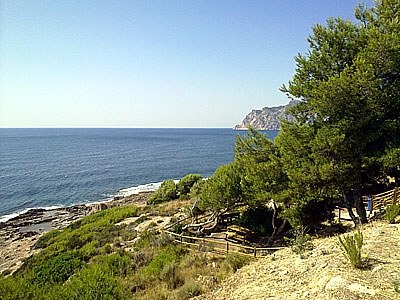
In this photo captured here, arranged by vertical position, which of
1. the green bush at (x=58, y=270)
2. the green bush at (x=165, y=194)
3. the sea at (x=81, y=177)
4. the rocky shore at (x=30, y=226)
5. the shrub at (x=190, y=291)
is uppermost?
the shrub at (x=190, y=291)

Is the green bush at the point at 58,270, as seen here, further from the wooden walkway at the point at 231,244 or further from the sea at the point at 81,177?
the sea at the point at 81,177

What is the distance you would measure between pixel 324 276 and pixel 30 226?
3333cm

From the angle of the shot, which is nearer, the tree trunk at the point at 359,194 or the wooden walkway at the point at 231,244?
the tree trunk at the point at 359,194

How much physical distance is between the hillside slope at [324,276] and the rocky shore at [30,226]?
17.6 meters

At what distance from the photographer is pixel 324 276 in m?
A: 5.80

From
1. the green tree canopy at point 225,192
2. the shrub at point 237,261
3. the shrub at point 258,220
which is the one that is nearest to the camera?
the shrub at point 237,261

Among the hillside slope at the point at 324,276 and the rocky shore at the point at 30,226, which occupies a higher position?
the hillside slope at the point at 324,276

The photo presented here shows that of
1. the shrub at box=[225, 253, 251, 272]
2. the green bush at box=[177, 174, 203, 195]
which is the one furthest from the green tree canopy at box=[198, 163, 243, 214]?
the green bush at box=[177, 174, 203, 195]

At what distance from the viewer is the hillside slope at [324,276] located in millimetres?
5121

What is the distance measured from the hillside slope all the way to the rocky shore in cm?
1759

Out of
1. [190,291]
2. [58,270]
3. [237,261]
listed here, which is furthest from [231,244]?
[58,270]

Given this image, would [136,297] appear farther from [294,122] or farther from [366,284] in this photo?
[294,122]

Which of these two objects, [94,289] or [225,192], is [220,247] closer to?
[225,192]

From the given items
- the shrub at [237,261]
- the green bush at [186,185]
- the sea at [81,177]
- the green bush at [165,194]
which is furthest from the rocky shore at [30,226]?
the shrub at [237,261]
